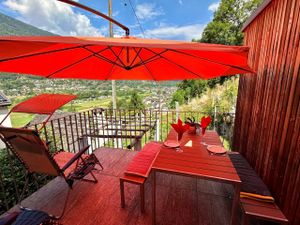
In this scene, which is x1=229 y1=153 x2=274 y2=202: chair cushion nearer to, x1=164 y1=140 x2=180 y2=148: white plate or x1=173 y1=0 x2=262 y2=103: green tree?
x1=164 y1=140 x2=180 y2=148: white plate

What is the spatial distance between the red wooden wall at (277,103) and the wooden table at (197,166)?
0.63 meters

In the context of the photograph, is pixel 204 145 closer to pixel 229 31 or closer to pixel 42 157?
pixel 42 157

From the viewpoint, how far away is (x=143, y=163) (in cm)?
248

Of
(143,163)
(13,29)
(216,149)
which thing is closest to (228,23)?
(216,149)

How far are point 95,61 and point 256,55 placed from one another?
2855mm

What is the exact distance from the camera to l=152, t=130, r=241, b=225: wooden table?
168 centimetres

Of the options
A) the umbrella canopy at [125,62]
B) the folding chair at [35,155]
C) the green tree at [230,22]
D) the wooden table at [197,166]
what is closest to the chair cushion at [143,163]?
the wooden table at [197,166]

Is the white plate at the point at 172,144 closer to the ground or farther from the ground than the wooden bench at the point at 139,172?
farther from the ground

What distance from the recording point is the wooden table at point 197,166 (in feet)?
5.50

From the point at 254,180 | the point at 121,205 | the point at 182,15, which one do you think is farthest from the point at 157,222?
the point at 182,15

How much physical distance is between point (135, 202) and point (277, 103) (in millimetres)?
2448

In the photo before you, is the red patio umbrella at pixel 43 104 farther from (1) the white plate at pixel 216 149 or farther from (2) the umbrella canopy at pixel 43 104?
(1) the white plate at pixel 216 149

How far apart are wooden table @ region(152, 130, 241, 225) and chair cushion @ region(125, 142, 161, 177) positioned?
12.8 inches

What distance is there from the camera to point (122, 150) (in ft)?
13.8
